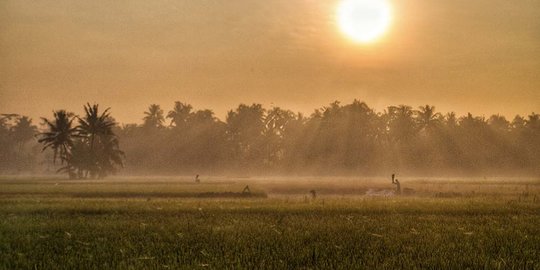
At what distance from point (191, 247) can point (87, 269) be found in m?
2.85

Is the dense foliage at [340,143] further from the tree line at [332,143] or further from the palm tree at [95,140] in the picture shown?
the palm tree at [95,140]

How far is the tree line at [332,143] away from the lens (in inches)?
4564

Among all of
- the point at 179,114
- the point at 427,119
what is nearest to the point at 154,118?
the point at 179,114

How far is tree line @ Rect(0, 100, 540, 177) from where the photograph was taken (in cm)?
11594

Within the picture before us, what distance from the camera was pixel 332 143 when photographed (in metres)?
118

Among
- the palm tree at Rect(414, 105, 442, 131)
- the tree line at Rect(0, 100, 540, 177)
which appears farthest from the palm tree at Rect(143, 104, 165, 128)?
the palm tree at Rect(414, 105, 442, 131)

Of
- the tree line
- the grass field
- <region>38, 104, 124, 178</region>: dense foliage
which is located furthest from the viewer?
the tree line

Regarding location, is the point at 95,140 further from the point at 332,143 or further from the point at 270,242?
the point at 270,242

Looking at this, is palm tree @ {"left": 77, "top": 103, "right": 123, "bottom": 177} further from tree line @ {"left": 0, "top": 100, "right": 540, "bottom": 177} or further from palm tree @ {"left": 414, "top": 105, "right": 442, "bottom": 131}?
palm tree @ {"left": 414, "top": 105, "right": 442, "bottom": 131}

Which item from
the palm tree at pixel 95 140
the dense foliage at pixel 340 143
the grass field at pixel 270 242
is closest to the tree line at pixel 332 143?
the dense foliage at pixel 340 143

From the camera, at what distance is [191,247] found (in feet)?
38.8

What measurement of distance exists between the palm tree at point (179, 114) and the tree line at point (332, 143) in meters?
0.40

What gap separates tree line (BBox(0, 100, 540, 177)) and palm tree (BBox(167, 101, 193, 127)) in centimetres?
40

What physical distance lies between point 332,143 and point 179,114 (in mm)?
51427
